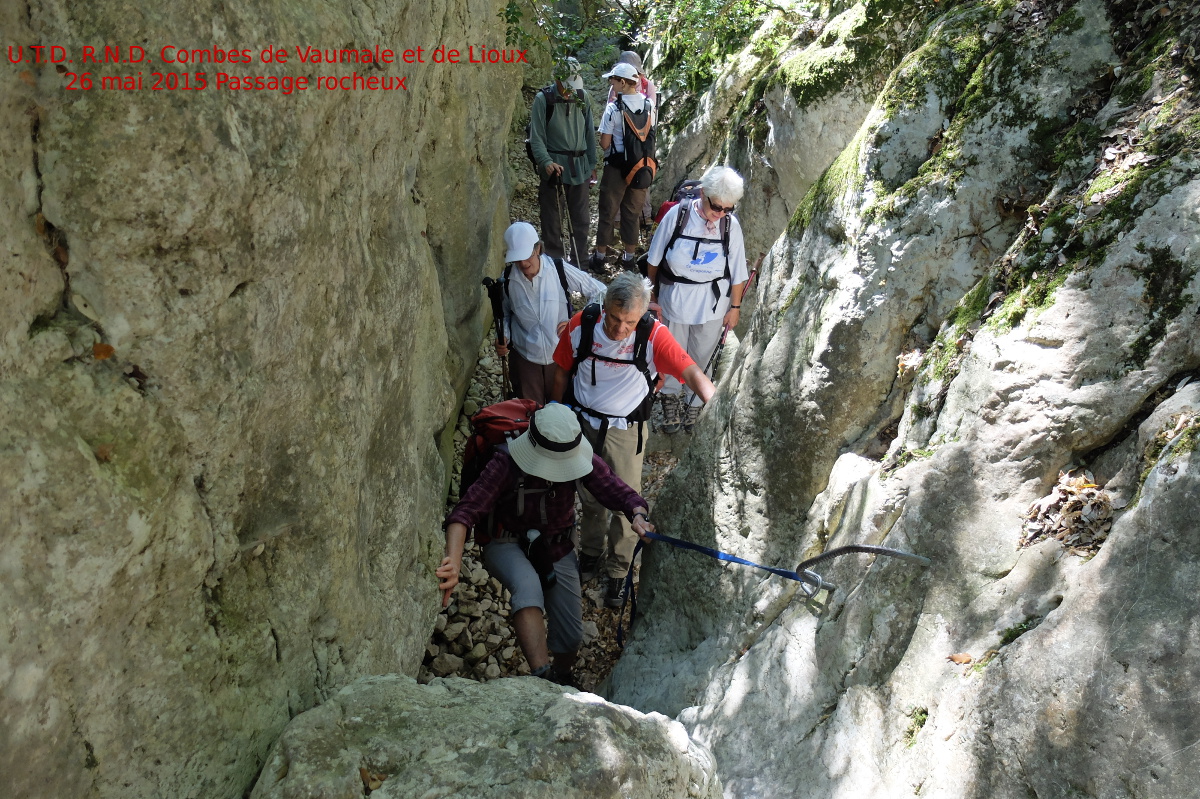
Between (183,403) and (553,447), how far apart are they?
8.15ft

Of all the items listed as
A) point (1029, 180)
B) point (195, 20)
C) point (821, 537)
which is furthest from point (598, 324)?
point (195, 20)

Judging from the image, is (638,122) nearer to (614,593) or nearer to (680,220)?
(680,220)

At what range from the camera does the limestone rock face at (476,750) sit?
8.71 feet

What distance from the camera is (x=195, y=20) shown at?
2.38 meters

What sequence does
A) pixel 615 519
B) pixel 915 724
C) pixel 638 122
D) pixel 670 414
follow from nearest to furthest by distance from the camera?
pixel 915 724 → pixel 615 519 → pixel 670 414 → pixel 638 122

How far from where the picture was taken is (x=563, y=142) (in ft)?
30.8

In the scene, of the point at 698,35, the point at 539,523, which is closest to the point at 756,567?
the point at 539,523

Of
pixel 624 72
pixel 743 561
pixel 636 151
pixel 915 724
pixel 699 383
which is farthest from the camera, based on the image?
pixel 636 151

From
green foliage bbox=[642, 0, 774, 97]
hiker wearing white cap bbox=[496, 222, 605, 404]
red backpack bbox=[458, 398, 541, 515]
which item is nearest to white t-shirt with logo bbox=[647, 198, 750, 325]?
hiker wearing white cap bbox=[496, 222, 605, 404]

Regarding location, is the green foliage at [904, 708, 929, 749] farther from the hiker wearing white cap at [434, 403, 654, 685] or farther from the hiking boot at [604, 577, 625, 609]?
the hiking boot at [604, 577, 625, 609]

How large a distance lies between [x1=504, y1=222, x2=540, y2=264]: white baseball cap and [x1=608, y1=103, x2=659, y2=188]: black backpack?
376cm

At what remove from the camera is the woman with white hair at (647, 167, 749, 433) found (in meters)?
7.10

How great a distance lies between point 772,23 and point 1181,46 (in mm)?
8170

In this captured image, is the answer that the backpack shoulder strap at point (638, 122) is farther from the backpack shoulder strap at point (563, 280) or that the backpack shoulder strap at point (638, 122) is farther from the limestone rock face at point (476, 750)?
the limestone rock face at point (476, 750)
